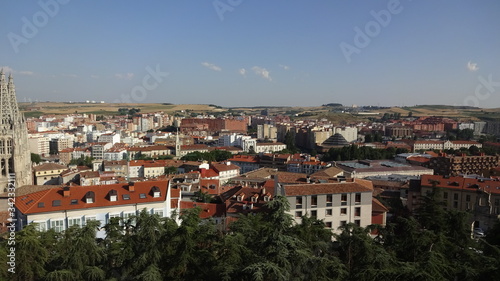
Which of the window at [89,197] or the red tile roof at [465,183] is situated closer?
the window at [89,197]

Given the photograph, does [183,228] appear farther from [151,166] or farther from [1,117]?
[151,166]

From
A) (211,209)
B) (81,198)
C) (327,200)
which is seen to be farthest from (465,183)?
(81,198)

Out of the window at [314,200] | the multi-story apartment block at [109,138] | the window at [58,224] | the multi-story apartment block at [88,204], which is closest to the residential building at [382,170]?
the window at [314,200]

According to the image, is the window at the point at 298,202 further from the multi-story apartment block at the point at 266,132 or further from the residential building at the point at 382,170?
the multi-story apartment block at the point at 266,132

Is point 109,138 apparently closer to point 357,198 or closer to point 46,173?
point 46,173

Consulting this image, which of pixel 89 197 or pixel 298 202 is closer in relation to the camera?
pixel 89 197

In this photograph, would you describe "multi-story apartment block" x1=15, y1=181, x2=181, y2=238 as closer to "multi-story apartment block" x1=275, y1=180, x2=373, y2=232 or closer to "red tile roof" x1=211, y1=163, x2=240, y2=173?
"multi-story apartment block" x1=275, y1=180, x2=373, y2=232
